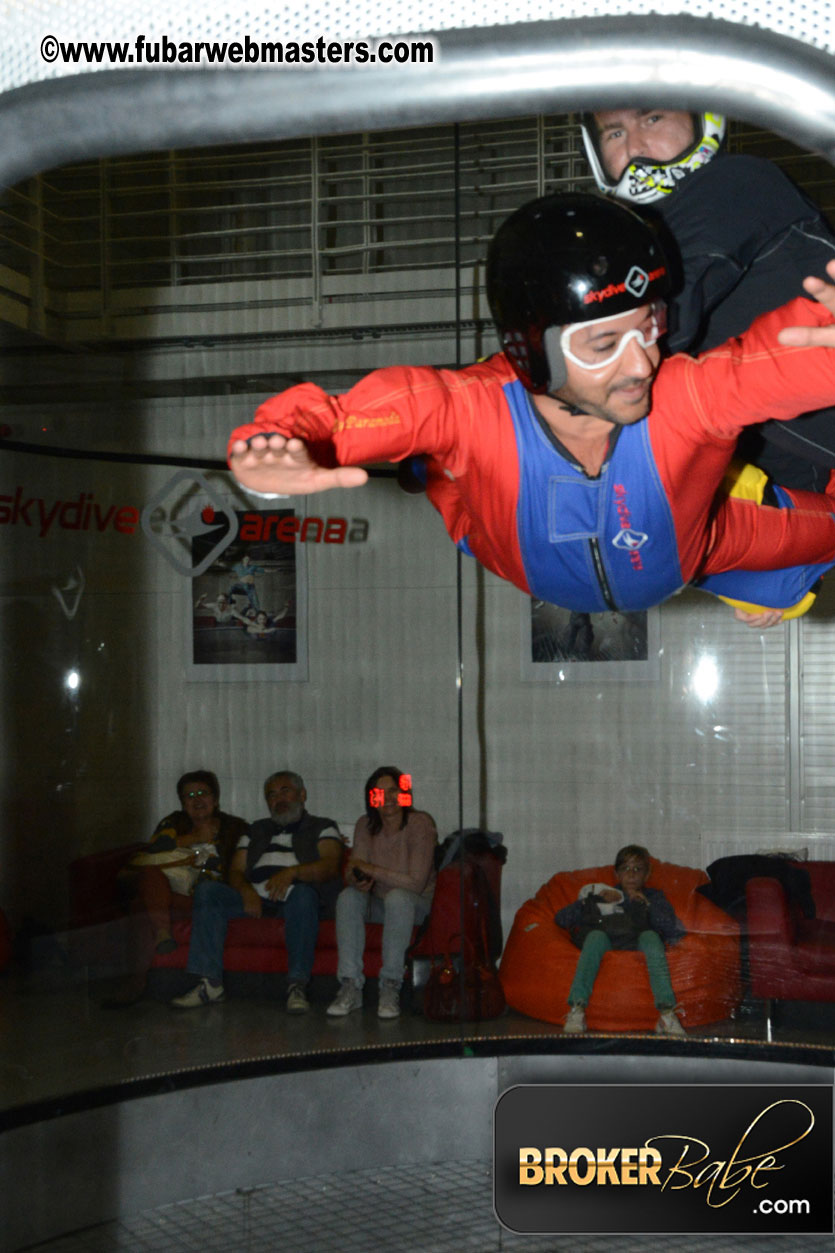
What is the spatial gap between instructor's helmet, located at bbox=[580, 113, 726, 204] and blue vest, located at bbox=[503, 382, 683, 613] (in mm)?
368

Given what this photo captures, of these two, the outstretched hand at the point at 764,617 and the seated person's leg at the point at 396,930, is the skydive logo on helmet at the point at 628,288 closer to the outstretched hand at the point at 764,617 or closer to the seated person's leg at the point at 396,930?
the outstretched hand at the point at 764,617

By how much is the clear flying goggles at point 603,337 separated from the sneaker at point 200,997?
3.43 meters

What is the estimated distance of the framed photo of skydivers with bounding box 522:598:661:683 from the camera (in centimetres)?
429

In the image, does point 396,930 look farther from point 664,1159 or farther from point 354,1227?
point 664,1159

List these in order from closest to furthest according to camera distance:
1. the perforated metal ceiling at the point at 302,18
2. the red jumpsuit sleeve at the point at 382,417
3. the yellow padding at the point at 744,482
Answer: the perforated metal ceiling at the point at 302,18
the red jumpsuit sleeve at the point at 382,417
the yellow padding at the point at 744,482

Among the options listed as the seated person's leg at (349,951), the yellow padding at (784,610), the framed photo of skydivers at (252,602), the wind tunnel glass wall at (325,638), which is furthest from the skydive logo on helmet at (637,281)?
the seated person's leg at (349,951)

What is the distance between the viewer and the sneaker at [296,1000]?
13.5 feet

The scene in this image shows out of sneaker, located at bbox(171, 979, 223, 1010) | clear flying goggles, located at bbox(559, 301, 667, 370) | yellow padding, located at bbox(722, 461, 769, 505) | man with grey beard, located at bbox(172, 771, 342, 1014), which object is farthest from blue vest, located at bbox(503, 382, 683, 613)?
sneaker, located at bbox(171, 979, 223, 1010)

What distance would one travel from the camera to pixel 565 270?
1.24m

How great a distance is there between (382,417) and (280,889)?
3.22 meters

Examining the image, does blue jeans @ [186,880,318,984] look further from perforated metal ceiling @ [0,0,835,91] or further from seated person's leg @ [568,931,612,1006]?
perforated metal ceiling @ [0,0,835,91]

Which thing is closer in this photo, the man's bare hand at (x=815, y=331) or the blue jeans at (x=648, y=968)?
the man's bare hand at (x=815, y=331)

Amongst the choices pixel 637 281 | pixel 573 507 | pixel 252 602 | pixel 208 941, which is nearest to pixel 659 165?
pixel 637 281

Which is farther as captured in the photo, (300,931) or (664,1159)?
(300,931)
